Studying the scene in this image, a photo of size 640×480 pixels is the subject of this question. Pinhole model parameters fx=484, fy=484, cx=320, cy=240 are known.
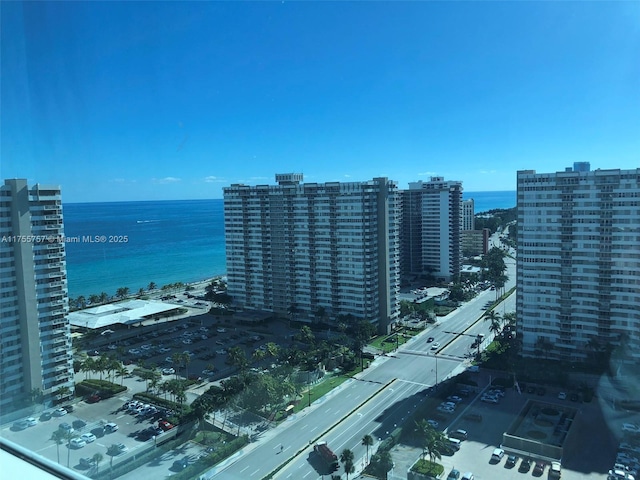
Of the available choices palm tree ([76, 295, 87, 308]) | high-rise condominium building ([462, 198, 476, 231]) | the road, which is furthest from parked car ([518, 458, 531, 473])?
high-rise condominium building ([462, 198, 476, 231])

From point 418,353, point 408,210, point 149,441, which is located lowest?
point 418,353

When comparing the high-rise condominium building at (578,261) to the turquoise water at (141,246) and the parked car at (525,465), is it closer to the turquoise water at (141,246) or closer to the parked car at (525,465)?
the parked car at (525,465)

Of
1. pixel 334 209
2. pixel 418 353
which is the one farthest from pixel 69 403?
pixel 334 209

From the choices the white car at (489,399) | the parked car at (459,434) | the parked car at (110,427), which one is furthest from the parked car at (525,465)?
the parked car at (110,427)

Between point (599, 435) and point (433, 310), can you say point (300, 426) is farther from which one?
point (433, 310)

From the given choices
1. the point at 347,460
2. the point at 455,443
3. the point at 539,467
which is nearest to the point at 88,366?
the point at 347,460

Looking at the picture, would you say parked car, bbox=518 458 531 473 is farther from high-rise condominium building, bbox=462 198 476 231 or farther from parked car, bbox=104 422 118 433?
high-rise condominium building, bbox=462 198 476 231
